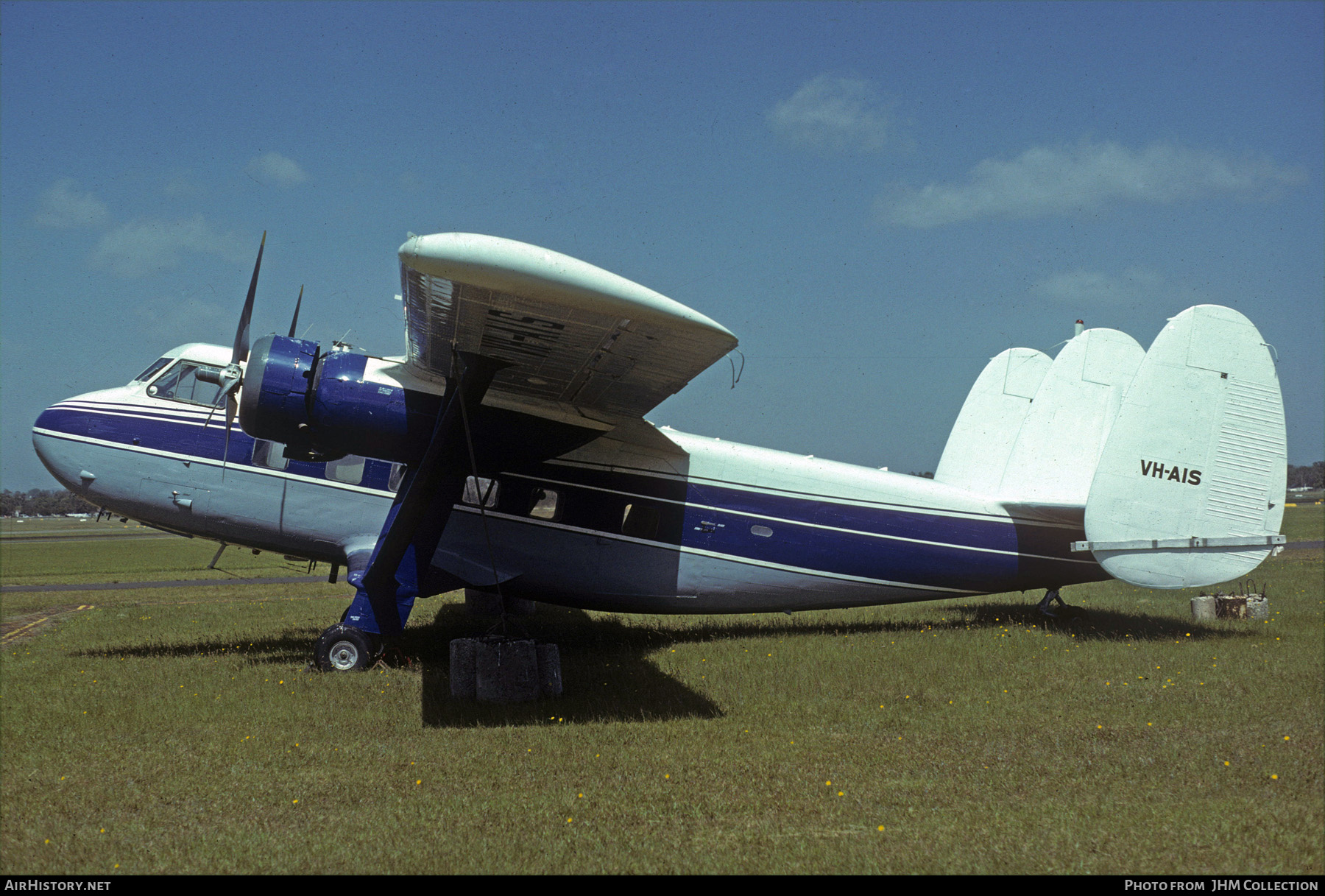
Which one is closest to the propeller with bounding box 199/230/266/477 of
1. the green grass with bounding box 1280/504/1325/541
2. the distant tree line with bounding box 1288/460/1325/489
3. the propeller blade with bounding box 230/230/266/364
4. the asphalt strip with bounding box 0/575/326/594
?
the propeller blade with bounding box 230/230/266/364

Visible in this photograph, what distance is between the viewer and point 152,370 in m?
11.4

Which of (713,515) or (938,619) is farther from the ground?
(713,515)

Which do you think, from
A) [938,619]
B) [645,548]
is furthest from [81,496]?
[938,619]

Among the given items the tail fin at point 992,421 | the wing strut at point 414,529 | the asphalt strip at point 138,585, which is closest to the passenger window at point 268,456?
the wing strut at point 414,529

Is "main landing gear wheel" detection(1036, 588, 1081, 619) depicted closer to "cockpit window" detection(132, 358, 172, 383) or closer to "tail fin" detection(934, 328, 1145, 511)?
"tail fin" detection(934, 328, 1145, 511)

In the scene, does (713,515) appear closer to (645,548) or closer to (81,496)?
(645,548)

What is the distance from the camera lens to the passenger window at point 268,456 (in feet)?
36.3

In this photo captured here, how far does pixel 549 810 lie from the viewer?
5.43 metres

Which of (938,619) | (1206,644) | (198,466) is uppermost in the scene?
(198,466)

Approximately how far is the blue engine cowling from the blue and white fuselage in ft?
5.12

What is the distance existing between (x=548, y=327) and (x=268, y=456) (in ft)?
18.7

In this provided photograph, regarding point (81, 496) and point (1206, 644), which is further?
point (81, 496)

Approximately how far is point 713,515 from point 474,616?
581cm

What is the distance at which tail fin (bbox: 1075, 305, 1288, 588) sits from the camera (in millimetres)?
10414
